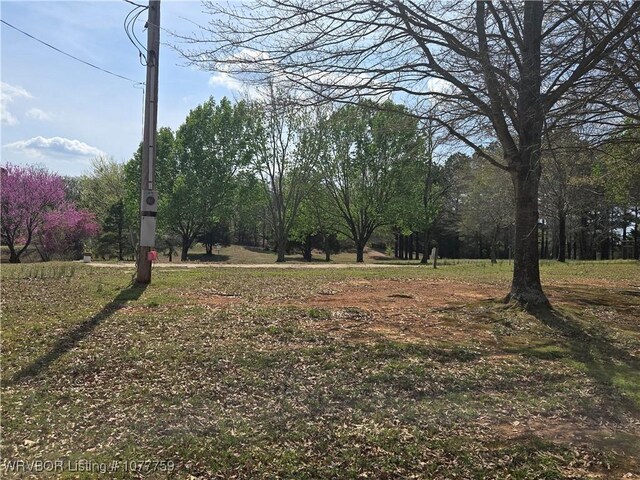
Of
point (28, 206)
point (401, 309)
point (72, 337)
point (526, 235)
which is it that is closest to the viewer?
point (72, 337)

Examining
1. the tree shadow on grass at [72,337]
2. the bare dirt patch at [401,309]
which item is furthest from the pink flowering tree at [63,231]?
the tree shadow on grass at [72,337]

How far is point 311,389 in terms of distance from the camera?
4523mm

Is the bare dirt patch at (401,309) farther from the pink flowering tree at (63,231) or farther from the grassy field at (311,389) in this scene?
the pink flowering tree at (63,231)

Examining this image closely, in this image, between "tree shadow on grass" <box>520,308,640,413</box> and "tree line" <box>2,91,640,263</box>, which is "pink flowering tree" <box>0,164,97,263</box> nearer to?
"tree line" <box>2,91,640,263</box>

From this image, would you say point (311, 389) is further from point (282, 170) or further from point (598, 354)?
point (282, 170)

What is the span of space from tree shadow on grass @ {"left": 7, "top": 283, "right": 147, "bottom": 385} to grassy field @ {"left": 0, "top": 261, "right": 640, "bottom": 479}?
3cm

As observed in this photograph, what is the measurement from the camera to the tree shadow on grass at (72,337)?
15.0 ft

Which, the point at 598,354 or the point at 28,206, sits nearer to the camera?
the point at 598,354

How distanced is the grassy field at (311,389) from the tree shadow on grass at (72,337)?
25 millimetres

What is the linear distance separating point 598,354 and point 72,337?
22.0 feet

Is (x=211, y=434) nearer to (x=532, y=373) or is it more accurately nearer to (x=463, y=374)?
(x=463, y=374)

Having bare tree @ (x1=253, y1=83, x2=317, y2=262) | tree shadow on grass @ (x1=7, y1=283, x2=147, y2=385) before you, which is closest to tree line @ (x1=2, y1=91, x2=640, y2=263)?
bare tree @ (x1=253, y1=83, x2=317, y2=262)

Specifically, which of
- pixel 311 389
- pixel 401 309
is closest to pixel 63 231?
pixel 401 309

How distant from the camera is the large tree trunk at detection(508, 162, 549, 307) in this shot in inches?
353
